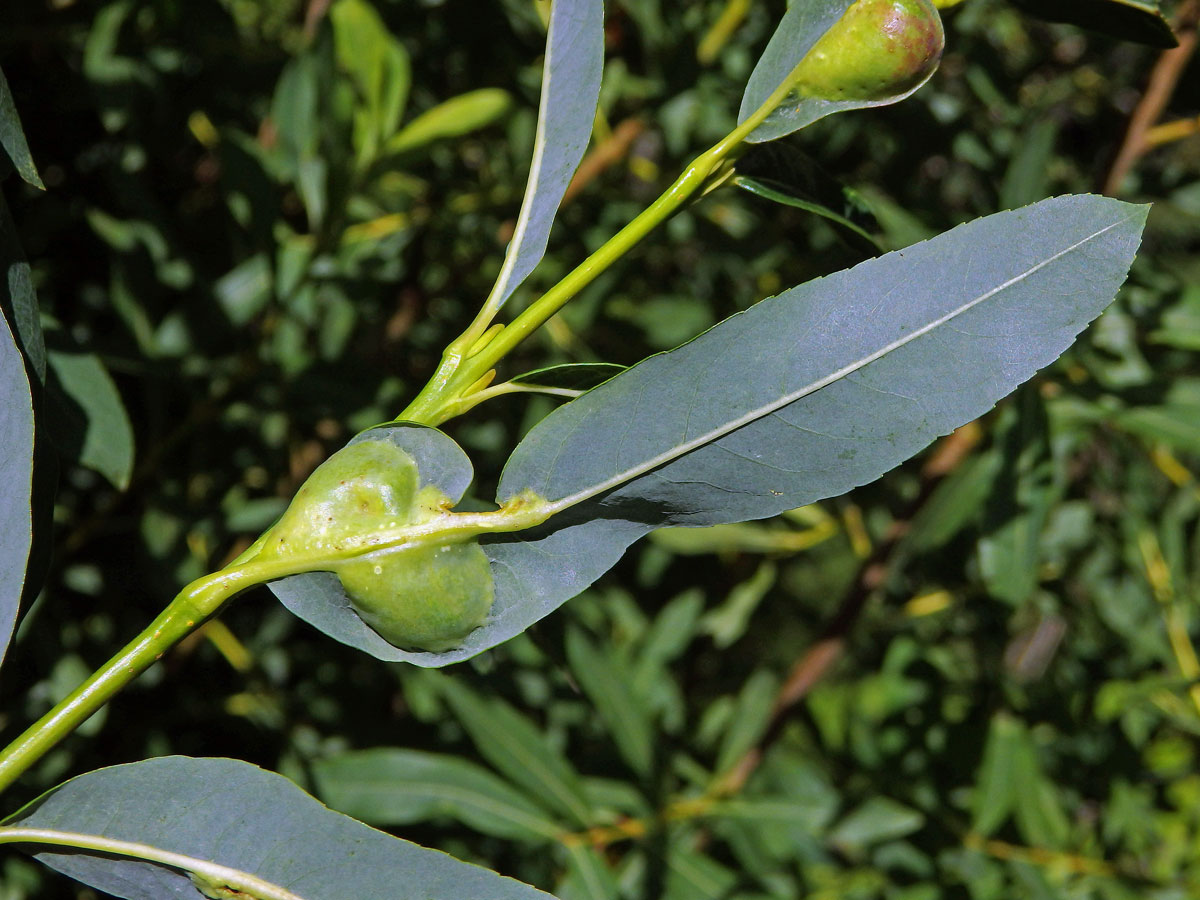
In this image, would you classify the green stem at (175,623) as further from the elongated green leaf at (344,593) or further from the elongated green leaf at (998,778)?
the elongated green leaf at (998,778)

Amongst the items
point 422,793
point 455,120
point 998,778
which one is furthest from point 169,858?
point 998,778

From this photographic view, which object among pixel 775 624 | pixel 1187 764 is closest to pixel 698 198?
pixel 1187 764

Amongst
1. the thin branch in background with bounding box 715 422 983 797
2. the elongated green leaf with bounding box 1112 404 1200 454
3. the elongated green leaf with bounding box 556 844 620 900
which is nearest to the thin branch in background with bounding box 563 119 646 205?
the thin branch in background with bounding box 715 422 983 797

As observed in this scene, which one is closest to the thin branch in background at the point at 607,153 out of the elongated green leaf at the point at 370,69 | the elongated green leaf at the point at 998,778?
the elongated green leaf at the point at 370,69

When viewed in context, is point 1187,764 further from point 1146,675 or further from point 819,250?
point 819,250

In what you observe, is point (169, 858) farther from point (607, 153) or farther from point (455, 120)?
point (607, 153)

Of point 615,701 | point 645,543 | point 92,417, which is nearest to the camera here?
point 92,417

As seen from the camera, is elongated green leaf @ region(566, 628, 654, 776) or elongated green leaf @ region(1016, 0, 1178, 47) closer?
elongated green leaf @ region(1016, 0, 1178, 47)

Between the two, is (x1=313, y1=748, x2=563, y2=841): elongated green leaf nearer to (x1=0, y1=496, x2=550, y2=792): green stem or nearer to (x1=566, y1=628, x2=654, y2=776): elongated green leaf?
(x1=566, y1=628, x2=654, y2=776): elongated green leaf
